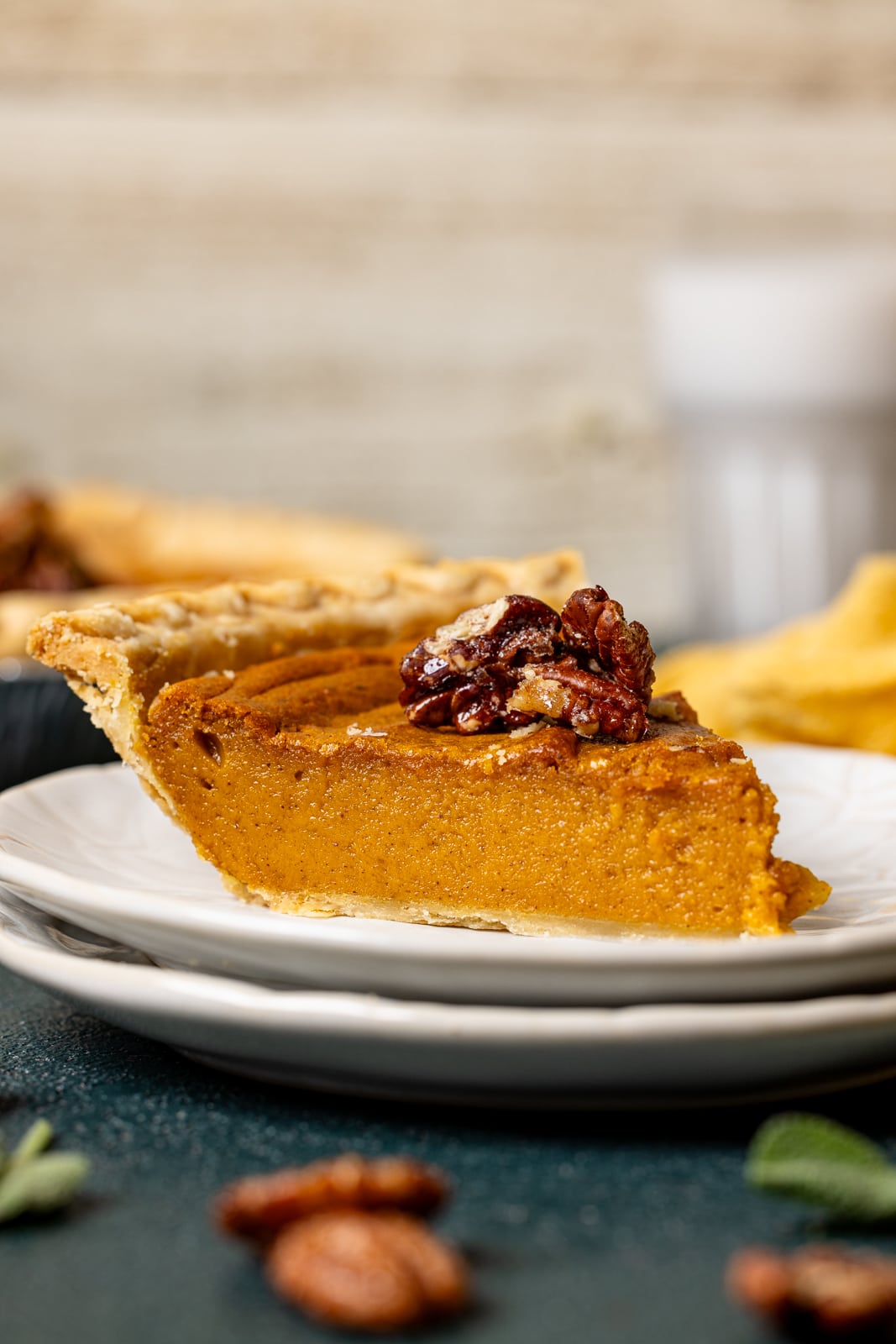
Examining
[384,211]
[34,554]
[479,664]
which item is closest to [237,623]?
[479,664]

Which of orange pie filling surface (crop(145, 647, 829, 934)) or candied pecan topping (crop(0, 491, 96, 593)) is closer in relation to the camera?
orange pie filling surface (crop(145, 647, 829, 934))

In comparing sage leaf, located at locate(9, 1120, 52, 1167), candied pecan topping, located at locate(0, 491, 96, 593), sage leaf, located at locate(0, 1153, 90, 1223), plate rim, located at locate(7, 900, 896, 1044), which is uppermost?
plate rim, located at locate(7, 900, 896, 1044)

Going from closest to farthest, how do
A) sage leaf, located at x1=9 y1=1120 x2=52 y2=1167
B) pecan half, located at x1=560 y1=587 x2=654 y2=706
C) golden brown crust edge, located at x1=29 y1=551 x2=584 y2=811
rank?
1. sage leaf, located at x1=9 y1=1120 x2=52 y2=1167
2. pecan half, located at x1=560 y1=587 x2=654 y2=706
3. golden brown crust edge, located at x1=29 y1=551 x2=584 y2=811

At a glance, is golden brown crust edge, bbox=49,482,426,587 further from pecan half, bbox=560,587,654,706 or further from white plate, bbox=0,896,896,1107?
white plate, bbox=0,896,896,1107

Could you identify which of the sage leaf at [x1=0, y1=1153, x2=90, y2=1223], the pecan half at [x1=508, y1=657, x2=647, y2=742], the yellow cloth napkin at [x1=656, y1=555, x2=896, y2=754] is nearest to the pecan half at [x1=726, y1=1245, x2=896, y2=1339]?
the sage leaf at [x1=0, y1=1153, x2=90, y2=1223]

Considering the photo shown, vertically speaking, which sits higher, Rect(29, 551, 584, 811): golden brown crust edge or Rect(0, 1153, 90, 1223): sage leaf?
Rect(29, 551, 584, 811): golden brown crust edge

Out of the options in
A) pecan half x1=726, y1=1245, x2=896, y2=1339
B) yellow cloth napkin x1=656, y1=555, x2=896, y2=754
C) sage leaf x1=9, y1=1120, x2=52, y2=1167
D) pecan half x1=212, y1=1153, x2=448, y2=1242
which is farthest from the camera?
yellow cloth napkin x1=656, y1=555, x2=896, y2=754

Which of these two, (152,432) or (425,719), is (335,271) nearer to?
(152,432)
